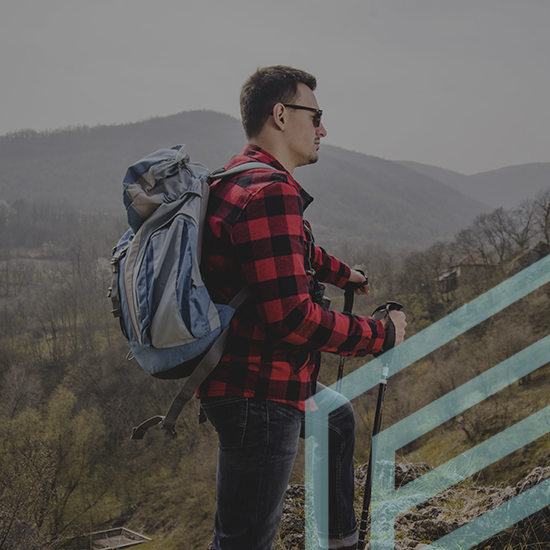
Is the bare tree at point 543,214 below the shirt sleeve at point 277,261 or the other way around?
below

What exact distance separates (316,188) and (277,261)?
156m

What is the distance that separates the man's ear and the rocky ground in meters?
2.32

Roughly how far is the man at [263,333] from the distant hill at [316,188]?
110 metres

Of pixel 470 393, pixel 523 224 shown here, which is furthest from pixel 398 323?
pixel 523 224

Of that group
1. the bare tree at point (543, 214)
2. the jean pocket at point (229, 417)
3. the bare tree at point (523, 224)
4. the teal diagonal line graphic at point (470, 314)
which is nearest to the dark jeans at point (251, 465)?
the jean pocket at point (229, 417)

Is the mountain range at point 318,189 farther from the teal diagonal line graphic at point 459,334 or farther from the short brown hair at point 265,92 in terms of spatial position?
the short brown hair at point 265,92

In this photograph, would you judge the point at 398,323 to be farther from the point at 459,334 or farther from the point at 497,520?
the point at 459,334

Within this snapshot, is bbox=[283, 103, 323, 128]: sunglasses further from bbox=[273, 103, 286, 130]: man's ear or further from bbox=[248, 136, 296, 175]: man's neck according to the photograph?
bbox=[248, 136, 296, 175]: man's neck

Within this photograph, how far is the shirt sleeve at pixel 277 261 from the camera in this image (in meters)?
1.48

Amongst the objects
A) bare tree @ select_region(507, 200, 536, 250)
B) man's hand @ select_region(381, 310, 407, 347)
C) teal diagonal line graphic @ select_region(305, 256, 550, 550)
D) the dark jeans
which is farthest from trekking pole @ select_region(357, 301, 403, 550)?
bare tree @ select_region(507, 200, 536, 250)

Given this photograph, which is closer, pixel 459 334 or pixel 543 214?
pixel 543 214

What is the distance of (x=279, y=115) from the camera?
1841mm

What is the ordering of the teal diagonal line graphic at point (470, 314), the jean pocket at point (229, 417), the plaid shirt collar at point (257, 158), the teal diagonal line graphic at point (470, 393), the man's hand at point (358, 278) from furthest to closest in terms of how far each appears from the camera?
the teal diagonal line graphic at point (470, 314)
the teal diagonal line graphic at point (470, 393)
the man's hand at point (358, 278)
the plaid shirt collar at point (257, 158)
the jean pocket at point (229, 417)

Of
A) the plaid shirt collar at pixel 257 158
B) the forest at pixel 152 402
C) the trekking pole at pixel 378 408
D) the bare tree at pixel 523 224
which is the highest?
the plaid shirt collar at pixel 257 158
